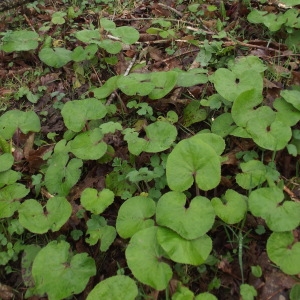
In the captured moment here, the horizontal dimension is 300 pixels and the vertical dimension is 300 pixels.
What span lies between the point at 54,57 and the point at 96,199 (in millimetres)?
1449

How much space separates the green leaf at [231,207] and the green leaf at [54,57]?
5.79 feet

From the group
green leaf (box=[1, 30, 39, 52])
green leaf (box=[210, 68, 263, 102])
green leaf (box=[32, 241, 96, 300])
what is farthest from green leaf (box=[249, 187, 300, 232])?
green leaf (box=[1, 30, 39, 52])

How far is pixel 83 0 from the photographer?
3.53 m

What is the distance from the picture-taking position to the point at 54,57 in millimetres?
2883

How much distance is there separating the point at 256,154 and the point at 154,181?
0.60 meters

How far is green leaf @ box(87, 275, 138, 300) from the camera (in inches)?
62.9

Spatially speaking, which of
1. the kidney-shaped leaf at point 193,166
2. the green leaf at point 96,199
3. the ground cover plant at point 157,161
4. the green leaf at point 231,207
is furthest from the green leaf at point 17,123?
the green leaf at point 231,207

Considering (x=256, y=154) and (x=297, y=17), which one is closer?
(x=256, y=154)

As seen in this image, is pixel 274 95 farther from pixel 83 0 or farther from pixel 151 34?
pixel 83 0

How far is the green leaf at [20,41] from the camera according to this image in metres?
2.97

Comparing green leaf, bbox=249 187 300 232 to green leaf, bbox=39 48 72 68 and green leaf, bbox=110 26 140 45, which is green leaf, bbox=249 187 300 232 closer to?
green leaf, bbox=110 26 140 45

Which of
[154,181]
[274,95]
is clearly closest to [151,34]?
[274,95]

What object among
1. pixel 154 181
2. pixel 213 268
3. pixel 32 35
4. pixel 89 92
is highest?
pixel 32 35

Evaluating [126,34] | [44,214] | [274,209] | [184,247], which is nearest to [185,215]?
[184,247]
